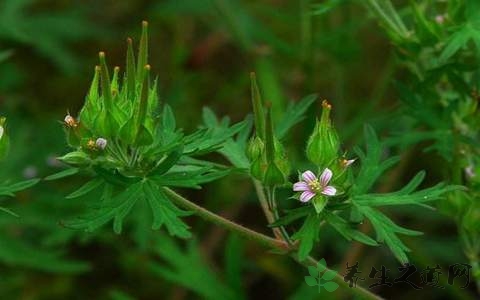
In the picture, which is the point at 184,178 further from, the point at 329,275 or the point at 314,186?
the point at 329,275

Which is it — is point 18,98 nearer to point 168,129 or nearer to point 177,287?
point 177,287

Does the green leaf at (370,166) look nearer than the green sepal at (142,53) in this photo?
No

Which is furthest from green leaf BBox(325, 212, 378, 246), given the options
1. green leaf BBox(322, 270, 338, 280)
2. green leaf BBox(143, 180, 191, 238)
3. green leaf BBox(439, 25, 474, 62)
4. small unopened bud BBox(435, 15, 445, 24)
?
small unopened bud BBox(435, 15, 445, 24)

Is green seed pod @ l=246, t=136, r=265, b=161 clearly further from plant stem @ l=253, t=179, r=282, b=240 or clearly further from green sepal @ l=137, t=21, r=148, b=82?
green sepal @ l=137, t=21, r=148, b=82

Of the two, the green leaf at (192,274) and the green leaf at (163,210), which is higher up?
the green leaf at (163,210)

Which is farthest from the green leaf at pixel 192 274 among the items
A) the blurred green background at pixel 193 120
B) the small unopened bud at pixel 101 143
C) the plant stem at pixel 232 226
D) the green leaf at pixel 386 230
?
the small unopened bud at pixel 101 143

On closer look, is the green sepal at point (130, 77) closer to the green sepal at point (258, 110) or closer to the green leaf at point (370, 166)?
the green sepal at point (258, 110)

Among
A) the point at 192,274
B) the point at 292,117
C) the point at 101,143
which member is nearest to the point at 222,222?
the point at 101,143
